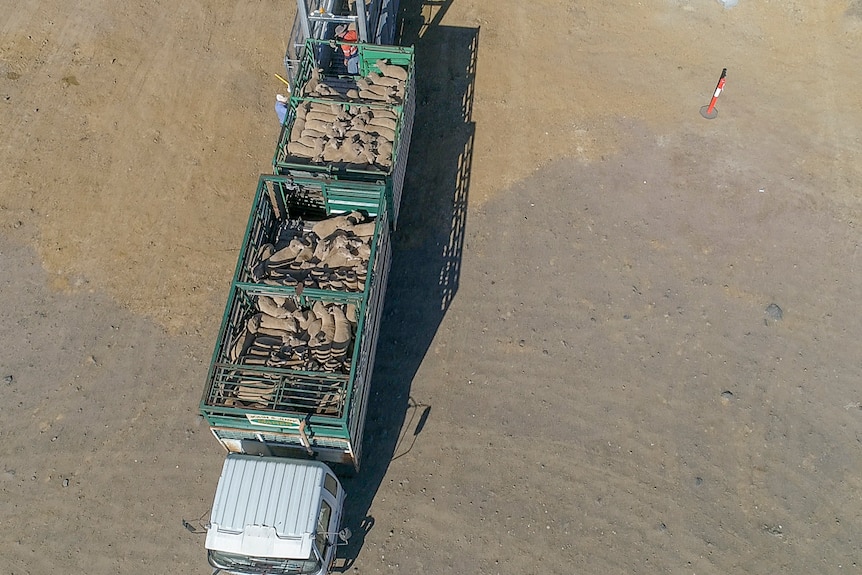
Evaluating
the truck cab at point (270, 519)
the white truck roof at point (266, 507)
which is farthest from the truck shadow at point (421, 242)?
the white truck roof at point (266, 507)

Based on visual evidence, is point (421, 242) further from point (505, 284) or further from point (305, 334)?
point (305, 334)

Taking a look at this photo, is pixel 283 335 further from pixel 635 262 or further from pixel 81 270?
pixel 635 262

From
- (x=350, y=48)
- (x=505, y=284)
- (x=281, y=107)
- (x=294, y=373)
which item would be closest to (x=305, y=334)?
(x=294, y=373)

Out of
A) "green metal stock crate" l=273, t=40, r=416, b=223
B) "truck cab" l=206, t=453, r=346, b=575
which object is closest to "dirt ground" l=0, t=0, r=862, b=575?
"truck cab" l=206, t=453, r=346, b=575

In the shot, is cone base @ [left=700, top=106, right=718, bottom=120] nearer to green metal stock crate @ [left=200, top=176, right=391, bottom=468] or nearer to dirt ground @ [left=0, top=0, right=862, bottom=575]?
dirt ground @ [left=0, top=0, right=862, bottom=575]

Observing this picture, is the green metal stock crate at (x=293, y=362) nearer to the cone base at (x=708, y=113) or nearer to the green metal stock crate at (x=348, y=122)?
the green metal stock crate at (x=348, y=122)
